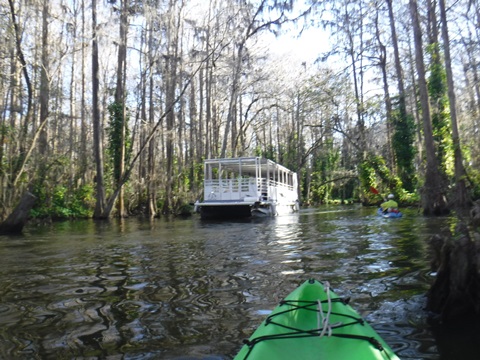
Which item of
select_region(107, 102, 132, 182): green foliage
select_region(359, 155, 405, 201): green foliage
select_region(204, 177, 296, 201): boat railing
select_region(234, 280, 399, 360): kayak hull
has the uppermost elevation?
select_region(107, 102, 132, 182): green foliage

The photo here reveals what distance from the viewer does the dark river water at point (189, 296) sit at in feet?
11.1

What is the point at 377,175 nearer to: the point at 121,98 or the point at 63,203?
the point at 121,98

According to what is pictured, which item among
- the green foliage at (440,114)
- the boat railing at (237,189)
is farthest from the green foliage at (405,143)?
the boat railing at (237,189)

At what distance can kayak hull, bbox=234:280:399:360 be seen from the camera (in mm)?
2336

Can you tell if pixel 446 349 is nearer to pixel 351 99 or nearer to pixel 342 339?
pixel 342 339

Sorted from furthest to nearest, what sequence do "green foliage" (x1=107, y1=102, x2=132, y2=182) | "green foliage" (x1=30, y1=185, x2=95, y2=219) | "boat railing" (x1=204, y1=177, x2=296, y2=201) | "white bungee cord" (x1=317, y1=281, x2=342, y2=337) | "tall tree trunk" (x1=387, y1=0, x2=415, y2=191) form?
"tall tree trunk" (x1=387, y1=0, x2=415, y2=191), "green foliage" (x1=107, y1=102, x2=132, y2=182), "boat railing" (x1=204, y1=177, x2=296, y2=201), "green foliage" (x1=30, y1=185, x2=95, y2=219), "white bungee cord" (x1=317, y1=281, x2=342, y2=337)

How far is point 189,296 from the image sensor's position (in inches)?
194

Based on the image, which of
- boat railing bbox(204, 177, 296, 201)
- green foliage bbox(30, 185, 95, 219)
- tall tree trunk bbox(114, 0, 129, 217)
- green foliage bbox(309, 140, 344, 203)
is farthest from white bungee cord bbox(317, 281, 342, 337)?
green foliage bbox(309, 140, 344, 203)

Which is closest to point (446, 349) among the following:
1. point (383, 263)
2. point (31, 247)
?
point (383, 263)

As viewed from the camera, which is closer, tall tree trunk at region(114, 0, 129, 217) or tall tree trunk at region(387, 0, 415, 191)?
tall tree trunk at region(114, 0, 129, 217)

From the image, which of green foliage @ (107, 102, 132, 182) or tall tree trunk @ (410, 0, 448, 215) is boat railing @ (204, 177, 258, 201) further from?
tall tree trunk @ (410, 0, 448, 215)

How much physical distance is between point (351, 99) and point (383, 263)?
28.4 m

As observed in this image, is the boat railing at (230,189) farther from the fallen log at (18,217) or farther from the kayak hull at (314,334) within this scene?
the kayak hull at (314,334)

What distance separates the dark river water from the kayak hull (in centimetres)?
63
